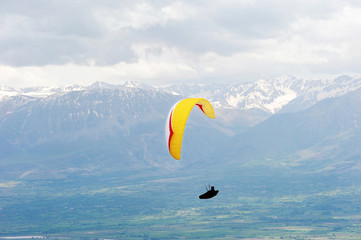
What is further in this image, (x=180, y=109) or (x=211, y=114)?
(x=211, y=114)

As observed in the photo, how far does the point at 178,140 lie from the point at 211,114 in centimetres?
1115

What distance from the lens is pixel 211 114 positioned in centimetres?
9569

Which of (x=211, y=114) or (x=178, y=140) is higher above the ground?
(x=211, y=114)

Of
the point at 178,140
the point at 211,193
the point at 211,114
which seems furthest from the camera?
the point at 211,114

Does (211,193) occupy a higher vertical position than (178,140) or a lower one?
lower

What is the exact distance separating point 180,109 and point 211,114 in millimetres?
7768

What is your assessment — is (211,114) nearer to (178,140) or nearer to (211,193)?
(178,140)

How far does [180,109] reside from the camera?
89.6m

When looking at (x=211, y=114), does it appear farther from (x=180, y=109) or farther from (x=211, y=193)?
(x=211, y=193)

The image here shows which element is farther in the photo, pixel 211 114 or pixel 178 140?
pixel 211 114

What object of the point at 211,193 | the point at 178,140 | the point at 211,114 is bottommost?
the point at 211,193

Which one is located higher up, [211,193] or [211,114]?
[211,114]

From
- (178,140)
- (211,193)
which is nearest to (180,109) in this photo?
(178,140)

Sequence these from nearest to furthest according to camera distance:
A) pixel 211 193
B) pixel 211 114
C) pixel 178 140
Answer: pixel 211 193, pixel 178 140, pixel 211 114
